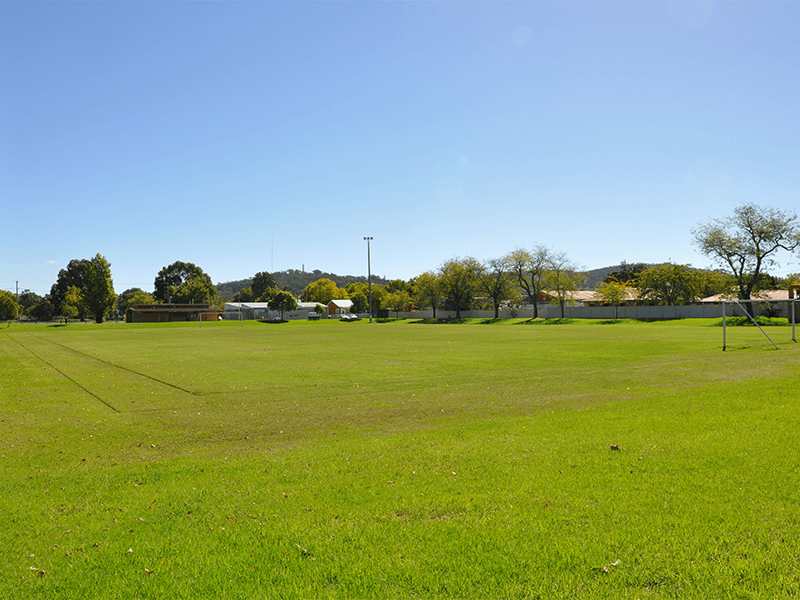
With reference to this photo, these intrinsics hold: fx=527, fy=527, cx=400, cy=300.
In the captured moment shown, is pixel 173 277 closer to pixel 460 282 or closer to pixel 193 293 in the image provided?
pixel 193 293

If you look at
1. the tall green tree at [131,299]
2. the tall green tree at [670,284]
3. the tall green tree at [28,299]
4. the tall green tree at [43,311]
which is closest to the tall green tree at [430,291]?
the tall green tree at [670,284]

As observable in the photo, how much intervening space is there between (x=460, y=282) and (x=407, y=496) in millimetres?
97711

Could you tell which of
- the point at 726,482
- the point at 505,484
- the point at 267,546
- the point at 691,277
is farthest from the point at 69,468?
the point at 691,277

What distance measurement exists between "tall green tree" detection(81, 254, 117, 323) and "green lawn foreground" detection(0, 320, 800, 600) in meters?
83.1

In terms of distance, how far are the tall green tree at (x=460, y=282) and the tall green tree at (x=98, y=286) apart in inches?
2325

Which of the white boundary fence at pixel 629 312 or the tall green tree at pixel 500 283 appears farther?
the tall green tree at pixel 500 283

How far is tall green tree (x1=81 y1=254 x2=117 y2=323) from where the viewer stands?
85.4 meters

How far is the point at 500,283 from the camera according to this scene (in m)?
98.4

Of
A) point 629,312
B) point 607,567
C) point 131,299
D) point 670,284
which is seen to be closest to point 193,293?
point 131,299

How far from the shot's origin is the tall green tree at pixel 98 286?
3364 inches

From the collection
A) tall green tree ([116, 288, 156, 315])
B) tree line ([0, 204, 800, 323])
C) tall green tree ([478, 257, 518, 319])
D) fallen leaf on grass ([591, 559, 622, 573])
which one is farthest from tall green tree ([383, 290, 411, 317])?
fallen leaf on grass ([591, 559, 622, 573])

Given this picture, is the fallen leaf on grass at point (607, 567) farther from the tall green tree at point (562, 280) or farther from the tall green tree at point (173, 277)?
the tall green tree at point (173, 277)

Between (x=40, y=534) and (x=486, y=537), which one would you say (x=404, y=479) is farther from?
(x=40, y=534)

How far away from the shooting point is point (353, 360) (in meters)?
23.1
